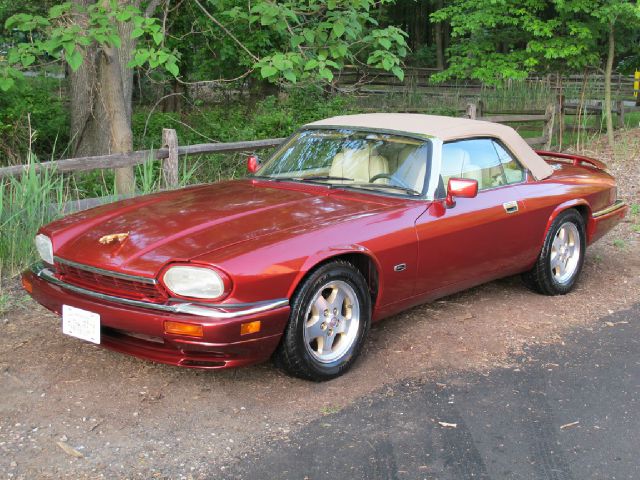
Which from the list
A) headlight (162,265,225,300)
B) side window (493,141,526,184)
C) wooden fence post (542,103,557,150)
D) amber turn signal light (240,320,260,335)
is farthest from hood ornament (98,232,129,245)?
wooden fence post (542,103,557,150)

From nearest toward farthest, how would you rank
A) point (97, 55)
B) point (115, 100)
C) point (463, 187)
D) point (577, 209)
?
point (463, 187), point (577, 209), point (115, 100), point (97, 55)

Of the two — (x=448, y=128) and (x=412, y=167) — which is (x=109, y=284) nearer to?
(x=412, y=167)

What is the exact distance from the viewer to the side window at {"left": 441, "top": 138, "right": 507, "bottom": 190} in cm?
512

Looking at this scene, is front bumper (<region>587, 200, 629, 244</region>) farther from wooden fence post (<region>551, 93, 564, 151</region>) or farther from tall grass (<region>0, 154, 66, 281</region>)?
wooden fence post (<region>551, 93, 564, 151</region>)

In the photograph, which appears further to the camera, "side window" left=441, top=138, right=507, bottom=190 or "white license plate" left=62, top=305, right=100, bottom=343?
"side window" left=441, top=138, right=507, bottom=190

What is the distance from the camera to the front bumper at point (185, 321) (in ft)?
12.0

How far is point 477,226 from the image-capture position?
5082 millimetres

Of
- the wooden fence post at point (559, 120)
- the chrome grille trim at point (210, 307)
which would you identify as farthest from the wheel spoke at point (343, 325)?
the wooden fence post at point (559, 120)

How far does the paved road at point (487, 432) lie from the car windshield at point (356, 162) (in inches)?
53.3

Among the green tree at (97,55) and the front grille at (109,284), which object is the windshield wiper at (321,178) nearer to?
the front grille at (109,284)

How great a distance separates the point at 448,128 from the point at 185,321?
2514 millimetres

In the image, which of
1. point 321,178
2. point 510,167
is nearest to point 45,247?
point 321,178

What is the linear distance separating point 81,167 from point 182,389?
138 inches

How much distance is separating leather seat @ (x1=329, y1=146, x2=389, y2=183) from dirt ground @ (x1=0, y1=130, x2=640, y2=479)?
1053mm
